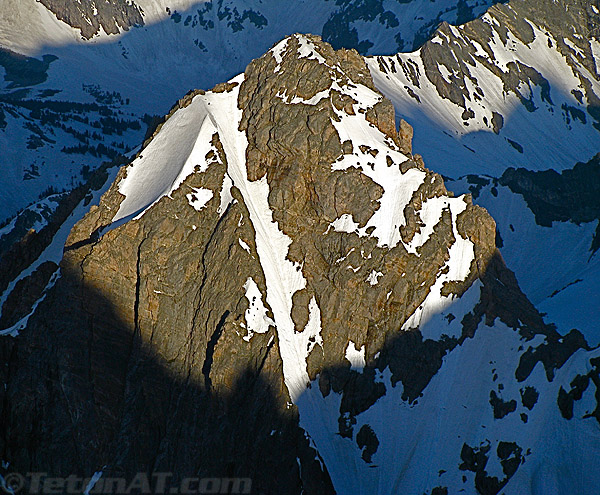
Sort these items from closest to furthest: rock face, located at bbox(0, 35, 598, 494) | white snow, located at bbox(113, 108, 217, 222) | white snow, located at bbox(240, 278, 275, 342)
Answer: rock face, located at bbox(0, 35, 598, 494), white snow, located at bbox(240, 278, 275, 342), white snow, located at bbox(113, 108, 217, 222)

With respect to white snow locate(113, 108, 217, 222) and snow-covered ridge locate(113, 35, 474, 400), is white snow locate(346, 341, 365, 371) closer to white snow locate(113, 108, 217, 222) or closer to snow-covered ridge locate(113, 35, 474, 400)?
snow-covered ridge locate(113, 35, 474, 400)

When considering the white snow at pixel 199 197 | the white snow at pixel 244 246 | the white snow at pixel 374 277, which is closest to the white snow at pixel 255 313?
the white snow at pixel 244 246

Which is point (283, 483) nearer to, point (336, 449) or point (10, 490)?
point (336, 449)

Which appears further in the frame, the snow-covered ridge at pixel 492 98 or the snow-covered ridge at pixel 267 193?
the snow-covered ridge at pixel 492 98

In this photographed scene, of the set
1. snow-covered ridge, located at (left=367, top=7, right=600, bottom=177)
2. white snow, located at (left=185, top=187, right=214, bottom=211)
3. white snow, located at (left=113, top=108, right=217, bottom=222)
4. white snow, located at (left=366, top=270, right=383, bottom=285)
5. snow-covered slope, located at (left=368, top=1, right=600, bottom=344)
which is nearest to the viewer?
white snow, located at (left=185, top=187, right=214, bottom=211)

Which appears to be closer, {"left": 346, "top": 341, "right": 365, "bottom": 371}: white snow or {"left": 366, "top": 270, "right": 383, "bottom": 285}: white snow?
{"left": 346, "top": 341, "right": 365, "bottom": 371}: white snow

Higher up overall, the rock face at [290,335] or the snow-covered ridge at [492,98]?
the snow-covered ridge at [492,98]

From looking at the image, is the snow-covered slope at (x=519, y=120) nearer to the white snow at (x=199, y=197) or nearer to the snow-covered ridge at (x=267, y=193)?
the snow-covered ridge at (x=267, y=193)

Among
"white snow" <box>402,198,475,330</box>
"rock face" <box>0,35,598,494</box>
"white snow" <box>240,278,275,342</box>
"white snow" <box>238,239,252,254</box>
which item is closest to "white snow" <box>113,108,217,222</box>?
"rock face" <box>0,35,598,494</box>

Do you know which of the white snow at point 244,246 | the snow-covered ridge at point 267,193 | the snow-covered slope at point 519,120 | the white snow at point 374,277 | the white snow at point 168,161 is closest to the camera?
the white snow at point 244,246
